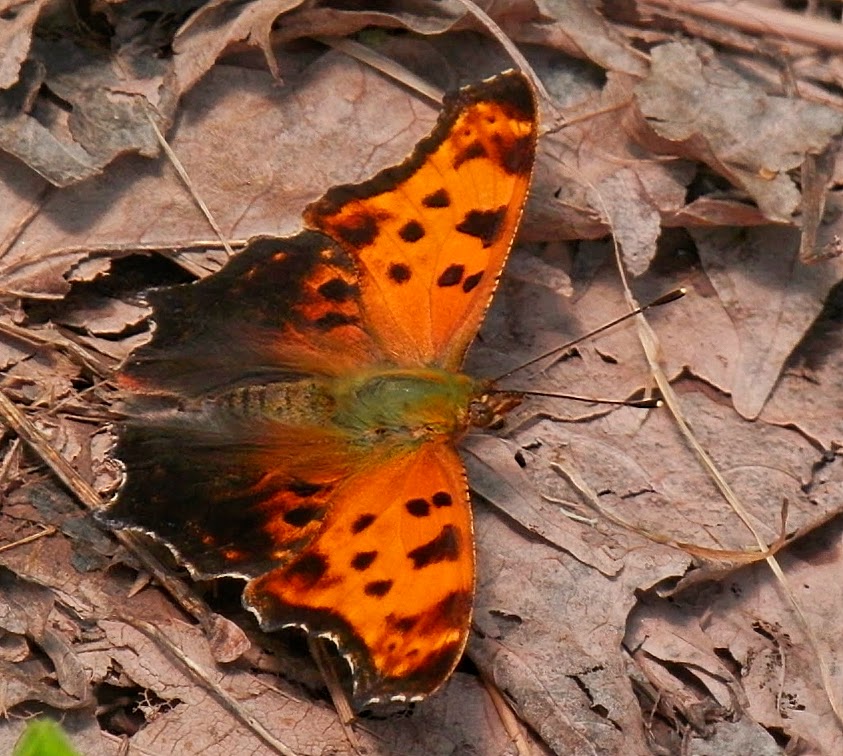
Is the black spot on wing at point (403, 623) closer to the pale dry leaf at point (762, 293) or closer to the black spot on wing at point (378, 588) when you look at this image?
the black spot on wing at point (378, 588)

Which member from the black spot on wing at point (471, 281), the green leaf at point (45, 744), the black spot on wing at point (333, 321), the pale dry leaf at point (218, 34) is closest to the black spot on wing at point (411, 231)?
the black spot on wing at point (471, 281)

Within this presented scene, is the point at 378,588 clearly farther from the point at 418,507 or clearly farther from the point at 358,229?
the point at 358,229

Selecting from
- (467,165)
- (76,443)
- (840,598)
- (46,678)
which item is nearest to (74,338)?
(76,443)

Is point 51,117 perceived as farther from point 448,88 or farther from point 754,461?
point 754,461

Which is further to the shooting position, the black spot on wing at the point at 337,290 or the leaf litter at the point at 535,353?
the black spot on wing at the point at 337,290

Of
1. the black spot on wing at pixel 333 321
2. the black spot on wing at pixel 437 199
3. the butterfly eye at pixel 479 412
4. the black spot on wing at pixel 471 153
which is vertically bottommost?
the butterfly eye at pixel 479 412

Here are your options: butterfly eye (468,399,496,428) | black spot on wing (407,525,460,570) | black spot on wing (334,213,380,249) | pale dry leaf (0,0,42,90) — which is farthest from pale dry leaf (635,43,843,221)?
pale dry leaf (0,0,42,90)

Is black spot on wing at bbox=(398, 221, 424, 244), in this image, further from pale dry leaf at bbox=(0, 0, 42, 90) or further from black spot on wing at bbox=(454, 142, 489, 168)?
pale dry leaf at bbox=(0, 0, 42, 90)
